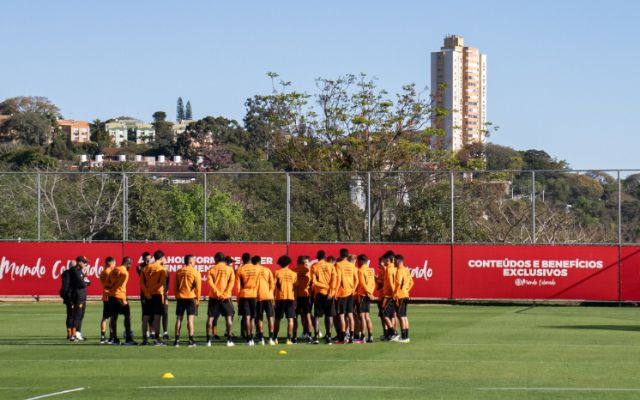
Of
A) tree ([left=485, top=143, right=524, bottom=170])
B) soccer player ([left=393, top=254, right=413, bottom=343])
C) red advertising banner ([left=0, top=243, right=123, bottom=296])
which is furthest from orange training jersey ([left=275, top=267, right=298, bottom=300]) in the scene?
tree ([left=485, top=143, right=524, bottom=170])

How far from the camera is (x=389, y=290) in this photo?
25.0 metres

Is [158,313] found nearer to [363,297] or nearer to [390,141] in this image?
[363,297]

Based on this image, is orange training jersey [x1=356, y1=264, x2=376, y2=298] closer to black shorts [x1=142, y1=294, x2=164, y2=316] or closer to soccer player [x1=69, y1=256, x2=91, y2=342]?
black shorts [x1=142, y1=294, x2=164, y2=316]

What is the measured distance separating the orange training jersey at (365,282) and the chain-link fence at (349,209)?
13.7 metres

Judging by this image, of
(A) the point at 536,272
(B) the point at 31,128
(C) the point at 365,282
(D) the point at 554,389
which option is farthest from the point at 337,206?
(B) the point at 31,128

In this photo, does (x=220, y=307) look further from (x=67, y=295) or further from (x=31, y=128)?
(x=31, y=128)

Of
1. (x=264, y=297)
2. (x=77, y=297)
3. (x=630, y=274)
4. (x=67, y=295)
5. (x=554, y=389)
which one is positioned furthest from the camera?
(x=630, y=274)

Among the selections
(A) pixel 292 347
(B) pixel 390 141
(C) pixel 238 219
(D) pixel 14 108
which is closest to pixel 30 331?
(A) pixel 292 347

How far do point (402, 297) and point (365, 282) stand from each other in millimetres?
1188

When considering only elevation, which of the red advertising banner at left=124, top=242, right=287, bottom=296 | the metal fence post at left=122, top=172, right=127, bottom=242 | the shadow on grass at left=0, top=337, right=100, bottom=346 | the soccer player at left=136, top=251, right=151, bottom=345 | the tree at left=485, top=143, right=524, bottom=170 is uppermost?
the tree at left=485, top=143, right=524, bottom=170

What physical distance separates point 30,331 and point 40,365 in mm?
8213

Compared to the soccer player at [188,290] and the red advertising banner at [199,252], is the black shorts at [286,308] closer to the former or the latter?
the soccer player at [188,290]

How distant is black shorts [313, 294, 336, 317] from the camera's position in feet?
81.6

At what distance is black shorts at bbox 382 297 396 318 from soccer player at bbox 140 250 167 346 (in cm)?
487
